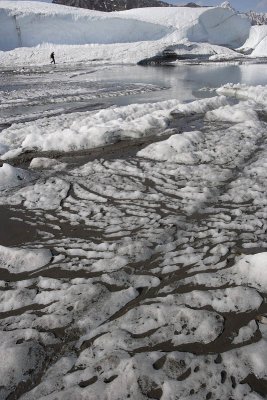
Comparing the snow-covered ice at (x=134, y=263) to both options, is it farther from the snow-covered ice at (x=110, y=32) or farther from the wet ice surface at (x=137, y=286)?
the snow-covered ice at (x=110, y=32)

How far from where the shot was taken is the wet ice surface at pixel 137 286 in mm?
1703

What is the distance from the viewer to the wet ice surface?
170 centimetres

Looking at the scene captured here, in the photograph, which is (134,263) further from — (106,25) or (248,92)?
(106,25)

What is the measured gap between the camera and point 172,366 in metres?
1.74

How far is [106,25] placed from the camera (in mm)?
37906

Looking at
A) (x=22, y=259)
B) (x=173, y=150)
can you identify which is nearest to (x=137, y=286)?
(x=22, y=259)

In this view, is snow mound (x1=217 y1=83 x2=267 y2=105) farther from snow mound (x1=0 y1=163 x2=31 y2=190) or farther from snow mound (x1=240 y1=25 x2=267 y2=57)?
snow mound (x1=240 y1=25 x2=267 y2=57)

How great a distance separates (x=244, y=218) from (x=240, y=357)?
1552 millimetres

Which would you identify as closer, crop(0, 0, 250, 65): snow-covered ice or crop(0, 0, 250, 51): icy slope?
crop(0, 0, 250, 65): snow-covered ice

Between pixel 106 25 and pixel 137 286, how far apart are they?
4169 centimetres

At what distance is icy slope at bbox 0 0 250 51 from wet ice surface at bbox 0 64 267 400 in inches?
1374

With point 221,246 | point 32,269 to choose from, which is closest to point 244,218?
point 221,246

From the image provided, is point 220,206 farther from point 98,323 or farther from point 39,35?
point 39,35

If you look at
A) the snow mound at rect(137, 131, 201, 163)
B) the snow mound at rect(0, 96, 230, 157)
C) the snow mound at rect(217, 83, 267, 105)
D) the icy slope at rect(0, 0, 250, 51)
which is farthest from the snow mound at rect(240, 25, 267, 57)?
the snow mound at rect(137, 131, 201, 163)
